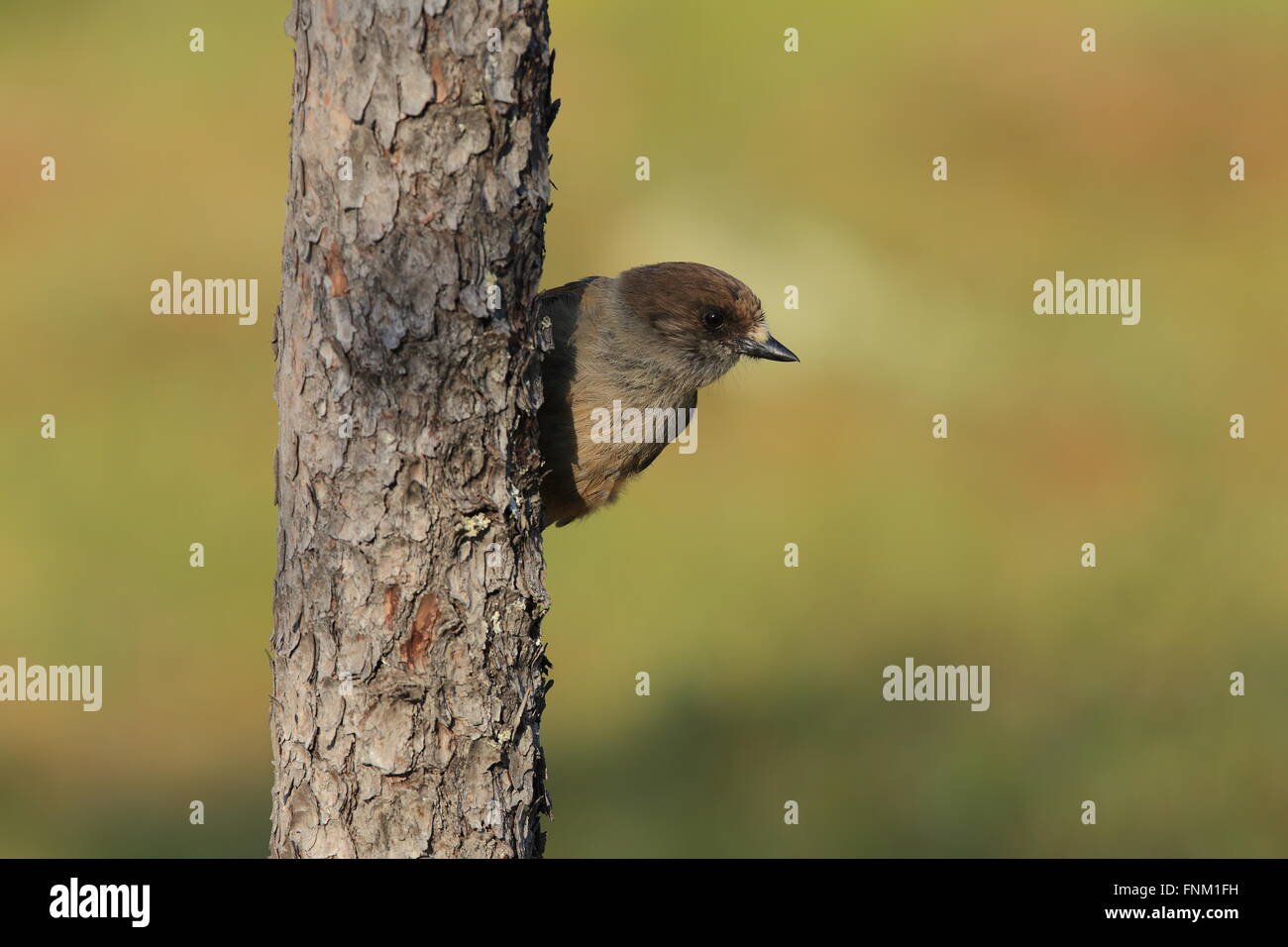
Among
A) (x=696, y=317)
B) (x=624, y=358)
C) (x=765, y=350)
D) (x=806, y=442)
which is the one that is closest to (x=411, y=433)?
(x=624, y=358)

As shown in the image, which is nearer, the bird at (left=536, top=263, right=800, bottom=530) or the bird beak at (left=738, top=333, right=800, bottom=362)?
the bird at (left=536, top=263, right=800, bottom=530)

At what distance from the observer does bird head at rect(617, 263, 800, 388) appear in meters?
4.91

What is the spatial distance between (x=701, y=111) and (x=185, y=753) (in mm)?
6642

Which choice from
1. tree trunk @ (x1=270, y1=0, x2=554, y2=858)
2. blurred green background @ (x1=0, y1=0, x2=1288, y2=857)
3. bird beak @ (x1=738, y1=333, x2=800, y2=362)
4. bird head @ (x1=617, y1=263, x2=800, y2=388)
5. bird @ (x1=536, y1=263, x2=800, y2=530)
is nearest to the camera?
tree trunk @ (x1=270, y1=0, x2=554, y2=858)

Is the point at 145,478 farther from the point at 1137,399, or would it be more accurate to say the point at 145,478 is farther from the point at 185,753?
Result: the point at 1137,399

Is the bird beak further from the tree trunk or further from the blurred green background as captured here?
the tree trunk

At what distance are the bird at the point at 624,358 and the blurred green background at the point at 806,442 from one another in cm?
89

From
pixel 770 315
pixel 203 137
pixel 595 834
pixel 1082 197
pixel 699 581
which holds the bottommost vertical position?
pixel 595 834

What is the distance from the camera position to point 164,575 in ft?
28.2

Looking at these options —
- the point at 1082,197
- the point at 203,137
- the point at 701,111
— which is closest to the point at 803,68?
the point at 701,111

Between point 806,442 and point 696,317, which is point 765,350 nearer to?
point 696,317

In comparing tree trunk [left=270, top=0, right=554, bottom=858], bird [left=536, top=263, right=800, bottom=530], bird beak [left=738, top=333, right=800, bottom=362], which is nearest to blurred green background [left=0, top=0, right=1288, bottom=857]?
bird beak [left=738, top=333, right=800, bottom=362]

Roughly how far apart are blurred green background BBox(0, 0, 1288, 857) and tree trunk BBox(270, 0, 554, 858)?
8.56ft

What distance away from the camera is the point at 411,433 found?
345 centimetres
